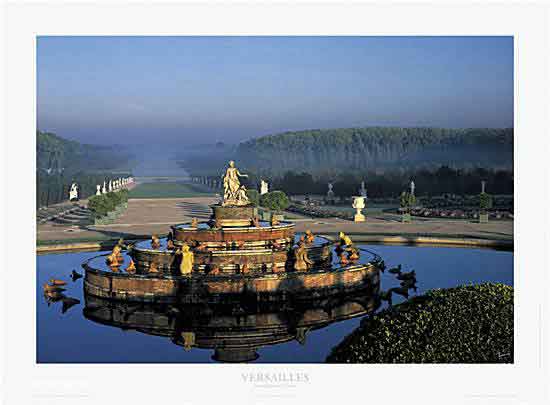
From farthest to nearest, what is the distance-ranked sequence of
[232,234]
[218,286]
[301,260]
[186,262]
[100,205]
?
[100,205]
[232,234]
[301,260]
[186,262]
[218,286]

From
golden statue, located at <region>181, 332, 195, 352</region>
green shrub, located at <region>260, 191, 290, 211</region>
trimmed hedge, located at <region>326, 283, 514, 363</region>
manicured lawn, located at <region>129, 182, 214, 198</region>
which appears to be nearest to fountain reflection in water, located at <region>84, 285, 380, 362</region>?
golden statue, located at <region>181, 332, 195, 352</region>

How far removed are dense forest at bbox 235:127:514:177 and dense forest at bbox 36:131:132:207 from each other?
19002mm

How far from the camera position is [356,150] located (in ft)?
335

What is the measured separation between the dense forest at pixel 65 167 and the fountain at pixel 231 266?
2744cm

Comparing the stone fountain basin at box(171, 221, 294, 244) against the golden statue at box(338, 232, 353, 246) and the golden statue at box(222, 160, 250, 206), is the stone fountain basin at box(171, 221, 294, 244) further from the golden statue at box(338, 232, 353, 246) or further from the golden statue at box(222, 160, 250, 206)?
the golden statue at box(338, 232, 353, 246)

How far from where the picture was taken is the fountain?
14.1 metres

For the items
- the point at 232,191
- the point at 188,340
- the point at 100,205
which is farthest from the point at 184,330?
the point at 100,205

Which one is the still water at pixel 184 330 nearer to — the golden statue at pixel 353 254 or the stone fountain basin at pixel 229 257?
the golden statue at pixel 353 254

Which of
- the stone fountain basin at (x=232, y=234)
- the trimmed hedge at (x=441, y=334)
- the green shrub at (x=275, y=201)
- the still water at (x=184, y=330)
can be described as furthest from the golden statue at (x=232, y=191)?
the green shrub at (x=275, y=201)

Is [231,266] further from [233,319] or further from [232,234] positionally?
[233,319]

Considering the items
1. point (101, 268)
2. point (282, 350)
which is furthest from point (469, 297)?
point (101, 268)

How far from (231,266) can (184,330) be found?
328cm
